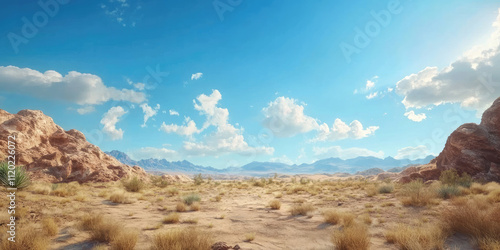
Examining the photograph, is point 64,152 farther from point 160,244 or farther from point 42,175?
point 160,244

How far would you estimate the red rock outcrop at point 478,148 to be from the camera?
19578 mm

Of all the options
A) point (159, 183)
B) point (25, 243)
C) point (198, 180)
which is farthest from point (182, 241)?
point (198, 180)

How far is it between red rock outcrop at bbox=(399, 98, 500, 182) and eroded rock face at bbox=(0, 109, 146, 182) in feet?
112

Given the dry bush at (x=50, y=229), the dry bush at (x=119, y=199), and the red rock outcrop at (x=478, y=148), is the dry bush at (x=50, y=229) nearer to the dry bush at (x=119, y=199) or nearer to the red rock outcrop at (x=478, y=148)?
the dry bush at (x=119, y=199)

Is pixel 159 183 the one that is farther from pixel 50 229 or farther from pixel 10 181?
pixel 50 229

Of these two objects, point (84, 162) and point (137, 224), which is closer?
point (137, 224)

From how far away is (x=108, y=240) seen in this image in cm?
673

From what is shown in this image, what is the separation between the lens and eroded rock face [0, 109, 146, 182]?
70.8 ft

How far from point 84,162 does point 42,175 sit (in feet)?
13.4

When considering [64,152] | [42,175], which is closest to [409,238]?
[42,175]

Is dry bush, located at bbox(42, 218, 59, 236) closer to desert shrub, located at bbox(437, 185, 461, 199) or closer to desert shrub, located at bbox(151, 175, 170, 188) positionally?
desert shrub, located at bbox(437, 185, 461, 199)

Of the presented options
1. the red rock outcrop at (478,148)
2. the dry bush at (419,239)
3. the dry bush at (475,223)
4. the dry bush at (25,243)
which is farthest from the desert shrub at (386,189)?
the dry bush at (25,243)

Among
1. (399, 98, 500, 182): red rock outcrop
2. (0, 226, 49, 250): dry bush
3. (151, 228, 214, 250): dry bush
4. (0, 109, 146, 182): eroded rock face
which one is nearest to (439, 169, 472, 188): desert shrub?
(399, 98, 500, 182): red rock outcrop

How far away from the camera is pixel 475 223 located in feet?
21.3
